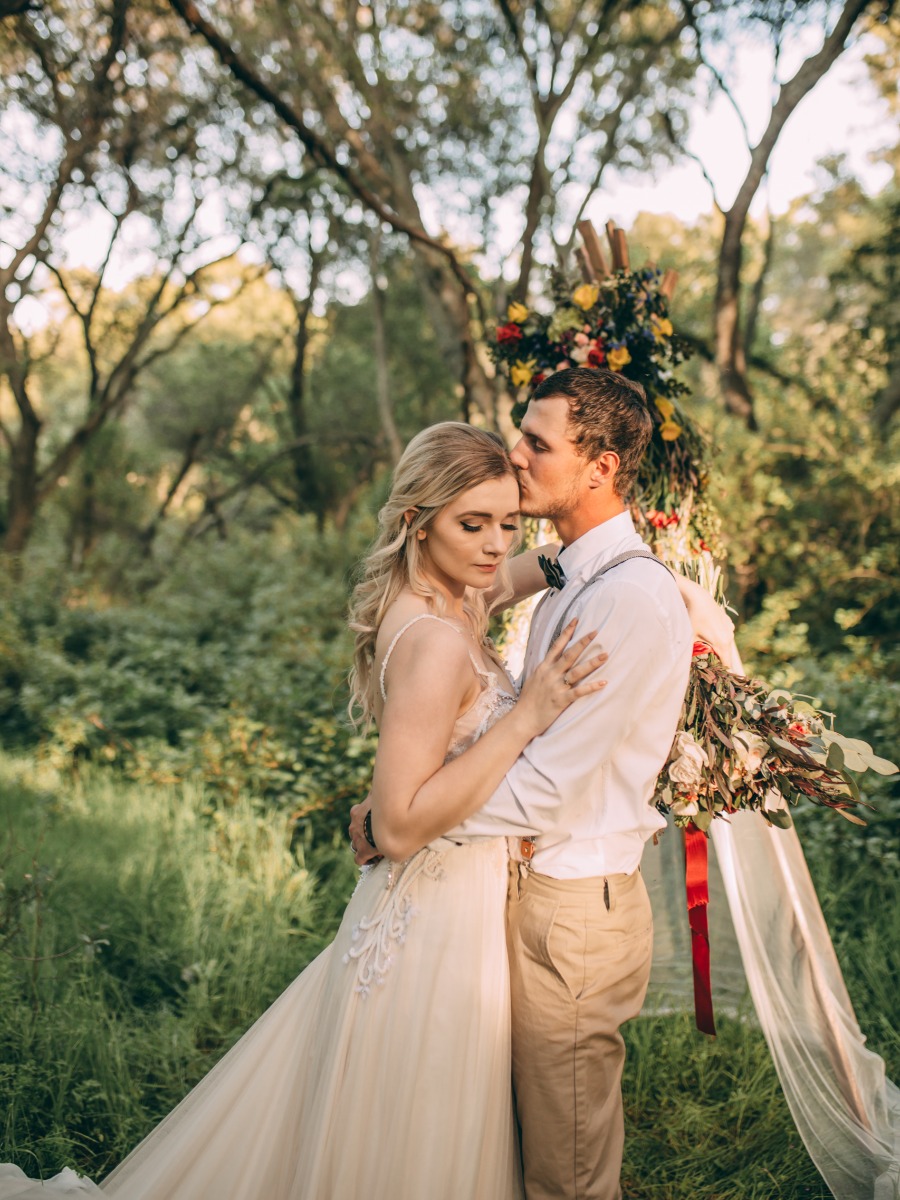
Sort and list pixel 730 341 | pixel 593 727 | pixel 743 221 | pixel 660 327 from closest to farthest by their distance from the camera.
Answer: pixel 593 727, pixel 660 327, pixel 743 221, pixel 730 341

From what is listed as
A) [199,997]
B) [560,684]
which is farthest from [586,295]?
[199,997]

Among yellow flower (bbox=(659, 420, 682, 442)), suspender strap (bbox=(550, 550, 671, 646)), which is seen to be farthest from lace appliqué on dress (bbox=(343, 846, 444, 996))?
yellow flower (bbox=(659, 420, 682, 442))

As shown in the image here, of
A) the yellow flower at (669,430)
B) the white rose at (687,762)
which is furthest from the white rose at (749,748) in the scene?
the yellow flower at (669,430)

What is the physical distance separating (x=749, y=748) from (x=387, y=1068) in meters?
1.22

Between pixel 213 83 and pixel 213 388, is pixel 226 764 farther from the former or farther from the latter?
pixel 213 388

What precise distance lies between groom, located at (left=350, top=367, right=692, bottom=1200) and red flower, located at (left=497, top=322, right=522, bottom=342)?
1.74 metres

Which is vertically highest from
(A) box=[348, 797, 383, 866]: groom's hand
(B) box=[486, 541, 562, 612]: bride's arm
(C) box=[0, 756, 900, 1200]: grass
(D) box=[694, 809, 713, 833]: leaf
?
(B) box=[486, 541, 562, 612]: bride's arm

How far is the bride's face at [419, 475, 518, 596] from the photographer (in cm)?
233

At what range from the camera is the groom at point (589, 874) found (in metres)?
2.07

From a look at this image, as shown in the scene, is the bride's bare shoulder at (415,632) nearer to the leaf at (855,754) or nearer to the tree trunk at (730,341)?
the leaf at (855,754)

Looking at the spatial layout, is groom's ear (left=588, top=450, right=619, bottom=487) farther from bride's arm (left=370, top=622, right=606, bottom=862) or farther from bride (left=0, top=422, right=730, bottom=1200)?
bride's arm (left=370, top=622, right=606, bottom=862)

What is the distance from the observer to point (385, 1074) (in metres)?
2.14

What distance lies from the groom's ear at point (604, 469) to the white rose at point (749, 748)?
774 mm

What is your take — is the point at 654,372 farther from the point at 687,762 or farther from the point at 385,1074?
the point at 385,1074
